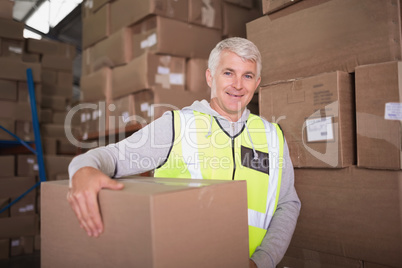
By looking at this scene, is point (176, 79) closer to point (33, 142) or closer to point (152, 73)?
point (152, 73)

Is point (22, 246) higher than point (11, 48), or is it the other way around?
point (11, 48)

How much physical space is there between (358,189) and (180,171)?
66cm

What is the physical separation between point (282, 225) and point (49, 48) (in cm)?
368

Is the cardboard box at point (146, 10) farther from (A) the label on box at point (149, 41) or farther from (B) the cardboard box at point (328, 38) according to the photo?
(B) the cardboard box at point (328, 38)

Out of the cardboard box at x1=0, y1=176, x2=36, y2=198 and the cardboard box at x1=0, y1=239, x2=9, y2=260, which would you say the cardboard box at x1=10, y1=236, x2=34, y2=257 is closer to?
the cardboard box at x1=0, y1=239, x2=9, y2=260

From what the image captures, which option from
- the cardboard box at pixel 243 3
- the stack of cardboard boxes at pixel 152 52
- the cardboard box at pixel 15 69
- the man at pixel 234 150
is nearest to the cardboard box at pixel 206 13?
the stack of cardboard boxes at pixel 152 52

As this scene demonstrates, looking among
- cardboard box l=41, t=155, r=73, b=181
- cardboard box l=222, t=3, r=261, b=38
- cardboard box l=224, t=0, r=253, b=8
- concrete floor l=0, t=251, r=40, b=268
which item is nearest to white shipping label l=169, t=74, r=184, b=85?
cardboard box l=222, t=3, r=261, b=38

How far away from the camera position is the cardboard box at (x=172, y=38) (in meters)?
2.24

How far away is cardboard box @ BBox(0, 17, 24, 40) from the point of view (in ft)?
10.8

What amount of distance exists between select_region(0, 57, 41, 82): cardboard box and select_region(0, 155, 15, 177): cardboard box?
76 cm

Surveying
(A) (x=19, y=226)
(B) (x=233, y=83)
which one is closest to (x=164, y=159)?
(B) (x=233, y=83)

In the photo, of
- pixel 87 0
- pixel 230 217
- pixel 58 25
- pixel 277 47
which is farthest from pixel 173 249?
pixel 58 25

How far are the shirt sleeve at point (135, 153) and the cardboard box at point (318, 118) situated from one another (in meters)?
0.50

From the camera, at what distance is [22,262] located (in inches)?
125
